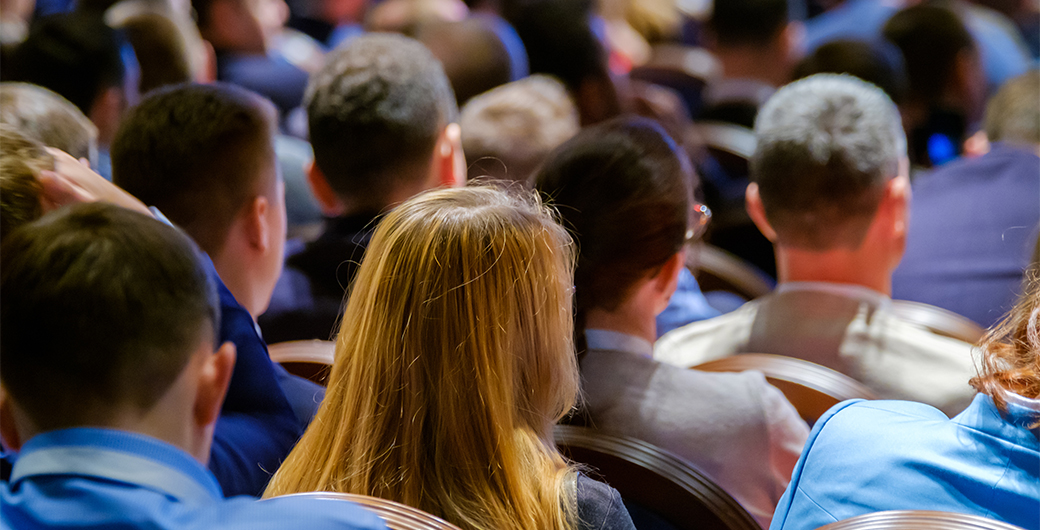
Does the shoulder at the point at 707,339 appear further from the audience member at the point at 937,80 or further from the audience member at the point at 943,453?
the audience member at the point at 937,80

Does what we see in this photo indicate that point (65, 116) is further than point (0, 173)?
Yes

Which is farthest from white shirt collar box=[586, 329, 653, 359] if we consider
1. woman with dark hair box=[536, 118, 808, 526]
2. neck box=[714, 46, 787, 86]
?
neck box=[714, 46, 787, 86]

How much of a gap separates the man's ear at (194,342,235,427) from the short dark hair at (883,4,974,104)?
391 centimetres

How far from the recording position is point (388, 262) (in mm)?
1188

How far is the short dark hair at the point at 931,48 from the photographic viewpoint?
13.7 ft

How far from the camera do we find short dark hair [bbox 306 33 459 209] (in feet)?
7.11

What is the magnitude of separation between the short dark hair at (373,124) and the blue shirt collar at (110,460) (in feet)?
4.07

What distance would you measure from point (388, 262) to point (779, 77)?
146 inches

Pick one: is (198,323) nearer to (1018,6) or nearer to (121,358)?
(121,358)

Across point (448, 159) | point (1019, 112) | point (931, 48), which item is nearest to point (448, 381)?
point (448, 159)

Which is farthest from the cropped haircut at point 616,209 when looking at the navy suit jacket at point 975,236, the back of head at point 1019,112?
the back of head at point 1019,112

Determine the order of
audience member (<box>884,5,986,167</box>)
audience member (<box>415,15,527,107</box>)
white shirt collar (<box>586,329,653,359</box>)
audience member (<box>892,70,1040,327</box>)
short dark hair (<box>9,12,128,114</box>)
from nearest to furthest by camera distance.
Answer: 1. white shirt collar (<box>586,329,653,359</box>)
2. audience member (<box>892,70,1040,327</box>)
3. short dark hair (<box>9,12,128,114</box>)
4. audience member (<box>415,15,527,107</box>)
5. audience member (<box>884,5,986,167</box>)

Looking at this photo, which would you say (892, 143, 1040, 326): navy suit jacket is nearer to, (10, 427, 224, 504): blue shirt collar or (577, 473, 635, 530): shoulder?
(577, 473, 635, 530): shoulder

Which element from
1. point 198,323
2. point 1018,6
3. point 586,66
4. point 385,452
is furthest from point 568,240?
point 1018,6
